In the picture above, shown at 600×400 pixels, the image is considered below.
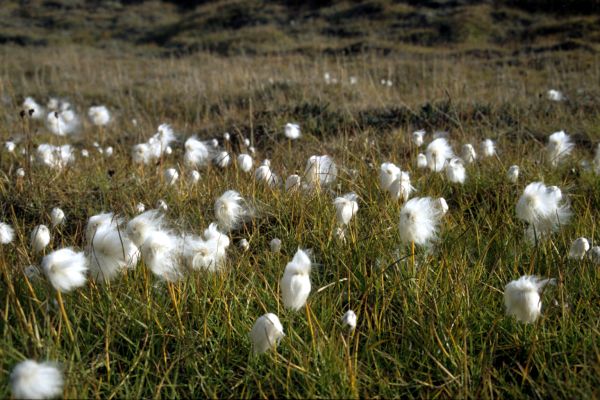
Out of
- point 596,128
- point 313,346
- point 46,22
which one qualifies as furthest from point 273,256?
point 46,22

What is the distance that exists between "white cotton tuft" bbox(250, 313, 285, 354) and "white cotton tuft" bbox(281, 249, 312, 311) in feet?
0.29

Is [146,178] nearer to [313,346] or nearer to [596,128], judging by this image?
[313,346]

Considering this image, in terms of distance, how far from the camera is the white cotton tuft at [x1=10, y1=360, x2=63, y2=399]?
4.76 feet

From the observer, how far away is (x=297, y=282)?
5.82 feet

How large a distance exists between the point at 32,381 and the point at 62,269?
1.40 ft

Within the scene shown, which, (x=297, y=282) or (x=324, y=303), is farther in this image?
(x=324, y=303)

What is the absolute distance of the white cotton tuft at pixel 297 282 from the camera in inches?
70.0

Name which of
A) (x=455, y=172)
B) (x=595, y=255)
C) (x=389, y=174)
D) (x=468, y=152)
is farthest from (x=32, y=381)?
(x=468, y=152)

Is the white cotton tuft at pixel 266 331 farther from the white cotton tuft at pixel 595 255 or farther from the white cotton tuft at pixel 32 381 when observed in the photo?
the white cotton tuft at pixel 595 255

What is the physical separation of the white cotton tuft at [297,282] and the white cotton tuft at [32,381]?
718 millimetres

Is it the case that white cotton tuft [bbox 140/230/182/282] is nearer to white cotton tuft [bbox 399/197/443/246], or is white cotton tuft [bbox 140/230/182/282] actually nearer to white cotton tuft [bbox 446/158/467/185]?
white cotton tuft [bbox 399/197/443/246]

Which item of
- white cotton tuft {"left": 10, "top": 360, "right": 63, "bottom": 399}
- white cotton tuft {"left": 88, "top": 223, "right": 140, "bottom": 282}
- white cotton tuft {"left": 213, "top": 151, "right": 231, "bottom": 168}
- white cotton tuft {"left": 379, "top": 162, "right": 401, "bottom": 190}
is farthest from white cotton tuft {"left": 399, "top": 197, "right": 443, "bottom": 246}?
white cotton tuft {"left": 213, "top": 151, "right": 231, "bottom": 168}

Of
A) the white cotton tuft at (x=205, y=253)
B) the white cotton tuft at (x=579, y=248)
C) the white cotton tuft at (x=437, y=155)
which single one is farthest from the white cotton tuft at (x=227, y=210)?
the white cotton tuft at (x=579, y=248)

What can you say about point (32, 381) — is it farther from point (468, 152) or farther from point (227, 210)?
point (468, 152)
